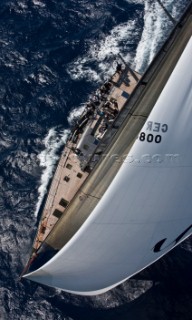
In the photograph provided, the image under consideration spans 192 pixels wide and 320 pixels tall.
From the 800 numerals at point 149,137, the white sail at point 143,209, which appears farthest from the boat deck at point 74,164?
the 800 numerals at point 149,137

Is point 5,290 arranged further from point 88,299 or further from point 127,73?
point 127,73

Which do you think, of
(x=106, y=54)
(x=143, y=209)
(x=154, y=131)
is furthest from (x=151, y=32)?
(x=143, y=209)

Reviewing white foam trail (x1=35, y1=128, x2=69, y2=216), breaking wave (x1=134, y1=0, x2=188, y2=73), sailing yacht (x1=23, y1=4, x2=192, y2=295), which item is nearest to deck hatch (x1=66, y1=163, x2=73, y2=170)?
white foam trail (x1=35, y1=128, x2=69, y2=216)

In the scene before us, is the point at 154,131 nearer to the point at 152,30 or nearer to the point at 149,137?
the point at 149,137

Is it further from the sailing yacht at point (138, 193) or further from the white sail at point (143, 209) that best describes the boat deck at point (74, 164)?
the white sail at point (143, 209)

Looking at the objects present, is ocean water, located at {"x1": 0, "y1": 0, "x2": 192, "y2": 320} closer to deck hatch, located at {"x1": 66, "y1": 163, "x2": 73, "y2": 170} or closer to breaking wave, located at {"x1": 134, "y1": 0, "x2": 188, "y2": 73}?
breaking wave, located at {"x1": 134, "y1": 0, "x2": 188, "y2": 73}
